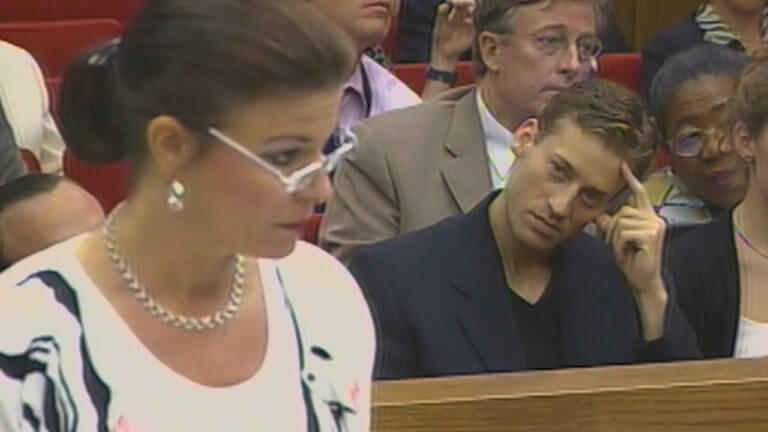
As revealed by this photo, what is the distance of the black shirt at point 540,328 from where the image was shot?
1.47 m

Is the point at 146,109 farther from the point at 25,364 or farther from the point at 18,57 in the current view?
the point at 18,57

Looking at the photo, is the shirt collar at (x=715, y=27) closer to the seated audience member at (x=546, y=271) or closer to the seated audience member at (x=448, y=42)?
the seated audience member at (x=448, y=42)

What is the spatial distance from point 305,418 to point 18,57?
1.36 meters

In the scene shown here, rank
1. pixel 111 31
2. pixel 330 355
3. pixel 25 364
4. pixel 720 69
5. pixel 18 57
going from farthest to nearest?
pixel 111 31
pixel 18 57
pixel 720 69
pixel 330 355
pixel 25 364

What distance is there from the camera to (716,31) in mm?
2459

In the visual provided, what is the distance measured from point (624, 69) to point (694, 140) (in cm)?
68

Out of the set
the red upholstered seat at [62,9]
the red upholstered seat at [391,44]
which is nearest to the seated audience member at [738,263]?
the red upholstered seat at [391,44]

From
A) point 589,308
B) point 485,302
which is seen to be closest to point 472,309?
point 485,302

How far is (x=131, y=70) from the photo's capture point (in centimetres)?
80

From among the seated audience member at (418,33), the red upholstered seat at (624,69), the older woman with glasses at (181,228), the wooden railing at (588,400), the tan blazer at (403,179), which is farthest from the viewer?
the seated audience member at (418,33)

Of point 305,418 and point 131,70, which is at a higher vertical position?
point 131,70

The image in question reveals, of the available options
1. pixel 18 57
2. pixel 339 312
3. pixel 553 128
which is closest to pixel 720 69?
pixel 553 128

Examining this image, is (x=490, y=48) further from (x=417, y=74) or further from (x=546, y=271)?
(x=417, y=74)

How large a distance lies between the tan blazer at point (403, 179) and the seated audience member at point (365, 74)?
0.72 ft
